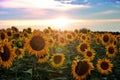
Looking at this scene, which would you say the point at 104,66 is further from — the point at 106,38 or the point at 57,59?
the point at 106,38

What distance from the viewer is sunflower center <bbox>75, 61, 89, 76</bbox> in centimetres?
938

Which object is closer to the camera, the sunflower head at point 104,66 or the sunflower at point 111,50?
the sunflower head at point 104,66

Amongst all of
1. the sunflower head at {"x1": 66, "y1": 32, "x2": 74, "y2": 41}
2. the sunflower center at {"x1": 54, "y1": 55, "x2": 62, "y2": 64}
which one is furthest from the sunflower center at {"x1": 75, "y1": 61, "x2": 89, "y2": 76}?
the sunflower head at {"x1": 66, "y1": 32, "x2": 74, "y2": 41}

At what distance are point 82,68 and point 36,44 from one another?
171cm


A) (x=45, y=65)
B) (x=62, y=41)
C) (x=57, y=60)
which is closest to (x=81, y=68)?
(x=57, y=60)

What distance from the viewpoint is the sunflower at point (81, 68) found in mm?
9375

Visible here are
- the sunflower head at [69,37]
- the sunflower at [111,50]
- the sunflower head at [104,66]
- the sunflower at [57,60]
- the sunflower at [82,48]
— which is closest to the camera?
the sunflower head at [104,66]

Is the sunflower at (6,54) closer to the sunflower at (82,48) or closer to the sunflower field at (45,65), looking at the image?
the sunflower field at (45,65)

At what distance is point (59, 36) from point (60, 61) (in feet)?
21.4

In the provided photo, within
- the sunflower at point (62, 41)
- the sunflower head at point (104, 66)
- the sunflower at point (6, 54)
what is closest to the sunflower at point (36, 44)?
the sunflower at point (6, 54)

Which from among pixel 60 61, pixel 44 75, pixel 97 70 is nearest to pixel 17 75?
pixel 44 75

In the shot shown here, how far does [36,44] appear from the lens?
34.5 ft

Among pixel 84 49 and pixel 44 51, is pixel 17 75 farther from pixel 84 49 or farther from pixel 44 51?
pixel 84 49

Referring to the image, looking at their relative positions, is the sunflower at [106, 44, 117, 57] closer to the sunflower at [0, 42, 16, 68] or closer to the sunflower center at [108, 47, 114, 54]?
the sunflower center at [108, 47, 114, 54]
